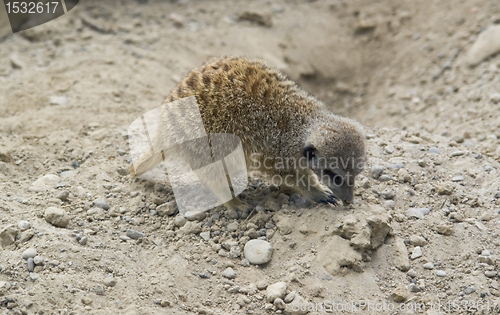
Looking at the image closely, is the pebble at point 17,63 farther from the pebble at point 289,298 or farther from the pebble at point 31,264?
the pebble at point 289,298

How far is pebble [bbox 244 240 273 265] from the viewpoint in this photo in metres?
2.67

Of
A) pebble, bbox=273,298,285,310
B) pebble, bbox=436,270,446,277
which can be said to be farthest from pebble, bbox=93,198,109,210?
pebble, bbox=436,270,446,277

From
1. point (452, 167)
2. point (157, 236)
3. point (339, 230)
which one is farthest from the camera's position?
point (452, 167)

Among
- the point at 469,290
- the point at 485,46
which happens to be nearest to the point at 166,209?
the point at 469,290

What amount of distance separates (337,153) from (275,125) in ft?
1.60

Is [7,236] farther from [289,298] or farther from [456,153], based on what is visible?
[456,153]

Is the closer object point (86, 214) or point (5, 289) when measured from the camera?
point (5, 289)

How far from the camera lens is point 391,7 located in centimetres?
605

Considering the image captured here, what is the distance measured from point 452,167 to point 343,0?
12.7 ft

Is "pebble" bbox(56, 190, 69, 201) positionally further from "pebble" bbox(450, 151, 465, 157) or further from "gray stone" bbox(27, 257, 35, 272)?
"pebble" bbox(450, 151, 465, 157)

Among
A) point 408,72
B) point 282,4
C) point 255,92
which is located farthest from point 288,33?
point 255,92

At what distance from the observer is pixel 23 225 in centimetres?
261

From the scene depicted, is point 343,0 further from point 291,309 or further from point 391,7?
point 291,309

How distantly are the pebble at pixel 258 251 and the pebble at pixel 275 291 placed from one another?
211 millimetres
